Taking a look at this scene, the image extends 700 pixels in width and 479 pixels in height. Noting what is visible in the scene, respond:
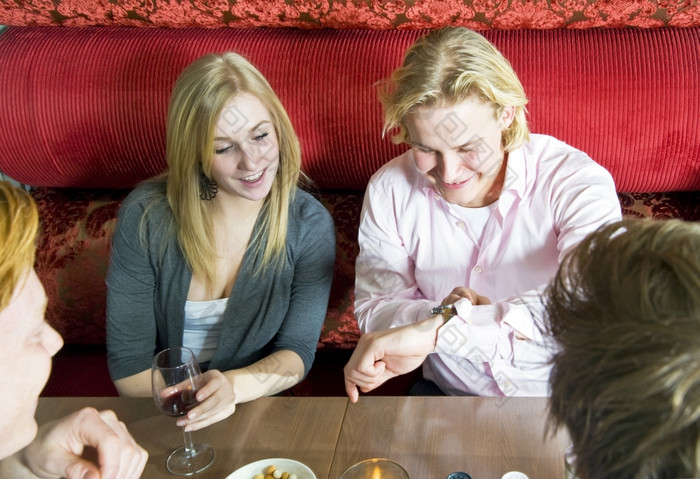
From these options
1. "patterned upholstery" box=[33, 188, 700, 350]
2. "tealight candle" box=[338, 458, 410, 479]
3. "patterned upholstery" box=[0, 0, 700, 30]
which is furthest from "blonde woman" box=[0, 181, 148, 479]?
"patterned upholstery" box=[0, 0, 700, 30]

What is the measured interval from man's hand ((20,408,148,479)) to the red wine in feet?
0.32

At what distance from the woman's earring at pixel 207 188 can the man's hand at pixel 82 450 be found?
74cm

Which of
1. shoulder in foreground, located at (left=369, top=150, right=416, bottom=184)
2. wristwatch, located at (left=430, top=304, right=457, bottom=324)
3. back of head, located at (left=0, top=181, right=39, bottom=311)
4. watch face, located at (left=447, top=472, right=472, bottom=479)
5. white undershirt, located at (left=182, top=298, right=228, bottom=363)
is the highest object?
back of head, located at (left=0, top=181, right=39, bottom=311)

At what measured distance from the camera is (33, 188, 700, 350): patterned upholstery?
209cm

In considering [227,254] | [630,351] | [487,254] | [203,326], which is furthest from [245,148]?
[630,351]

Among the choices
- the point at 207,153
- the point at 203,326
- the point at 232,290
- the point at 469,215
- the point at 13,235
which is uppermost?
the point at 13,235

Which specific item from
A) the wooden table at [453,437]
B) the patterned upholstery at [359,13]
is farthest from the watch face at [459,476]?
the patterned upholstery at [359,13]

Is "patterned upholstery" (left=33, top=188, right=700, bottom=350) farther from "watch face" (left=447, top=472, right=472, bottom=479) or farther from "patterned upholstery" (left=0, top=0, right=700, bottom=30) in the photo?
"watch face" (left=447, top=472, right=472, bottom=479)

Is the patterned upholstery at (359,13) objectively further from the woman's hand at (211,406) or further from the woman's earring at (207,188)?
the woman's hand at (211,406)

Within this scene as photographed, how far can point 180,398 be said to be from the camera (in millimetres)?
1214

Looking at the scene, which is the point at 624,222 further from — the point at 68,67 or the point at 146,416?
the point at 68,67

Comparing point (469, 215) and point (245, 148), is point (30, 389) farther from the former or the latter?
point (469, 215)

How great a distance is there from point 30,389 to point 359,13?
1.40 m

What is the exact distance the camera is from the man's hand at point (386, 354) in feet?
4.22
